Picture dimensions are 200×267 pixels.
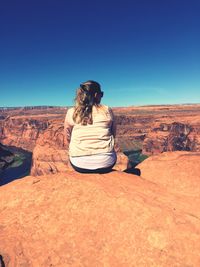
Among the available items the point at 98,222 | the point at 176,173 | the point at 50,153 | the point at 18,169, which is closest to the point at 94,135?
the point at 98,222

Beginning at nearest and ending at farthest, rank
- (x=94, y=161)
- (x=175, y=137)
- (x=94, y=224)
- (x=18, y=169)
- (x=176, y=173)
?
(x=94, y=224), (x=94, y=161), (x=176, y=173), (x=18, y=169), (x=175, y=137)

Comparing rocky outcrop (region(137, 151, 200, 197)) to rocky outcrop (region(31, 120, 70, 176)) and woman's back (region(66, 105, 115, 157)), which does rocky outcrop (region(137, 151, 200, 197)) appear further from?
rocky outcrop (region(31, 120, 70, 176))

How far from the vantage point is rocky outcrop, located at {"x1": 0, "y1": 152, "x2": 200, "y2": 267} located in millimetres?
4824

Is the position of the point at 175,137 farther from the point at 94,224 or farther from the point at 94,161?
the point at 94,224

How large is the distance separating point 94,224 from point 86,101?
3.04 metres

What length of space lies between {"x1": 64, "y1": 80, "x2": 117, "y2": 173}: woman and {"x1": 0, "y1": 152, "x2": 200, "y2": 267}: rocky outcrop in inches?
13.6

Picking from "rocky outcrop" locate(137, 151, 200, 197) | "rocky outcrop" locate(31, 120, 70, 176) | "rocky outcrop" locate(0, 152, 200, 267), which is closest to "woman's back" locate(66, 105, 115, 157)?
"rocky outcrop" locate(0, 152, 200, 267)

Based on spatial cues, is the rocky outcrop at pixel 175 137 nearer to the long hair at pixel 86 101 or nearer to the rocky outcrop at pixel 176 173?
the rocky outcrop at pixel 176 173

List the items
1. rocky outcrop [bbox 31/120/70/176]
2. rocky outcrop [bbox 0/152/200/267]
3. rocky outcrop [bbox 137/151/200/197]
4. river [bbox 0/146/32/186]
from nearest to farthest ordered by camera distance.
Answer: rocky outcrop [bbox 0/152/200/267]
rocky outcrop [bbox 137/151/200/197]
rocky outcrop [bbox 31/120/70/176]
river [bbox 0/146/32/186]

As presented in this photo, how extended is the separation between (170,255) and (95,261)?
130 centimetres

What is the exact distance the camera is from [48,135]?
113 m

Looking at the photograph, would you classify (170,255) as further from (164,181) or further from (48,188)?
(164,181)

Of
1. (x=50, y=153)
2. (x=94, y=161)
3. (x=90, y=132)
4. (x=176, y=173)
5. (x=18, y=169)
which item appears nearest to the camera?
(x=90, y=132)

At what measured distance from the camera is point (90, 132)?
688cm
